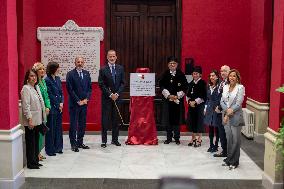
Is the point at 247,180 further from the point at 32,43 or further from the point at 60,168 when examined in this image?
the point at 32,43

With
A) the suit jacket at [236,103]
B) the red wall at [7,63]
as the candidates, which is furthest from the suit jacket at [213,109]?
the red wall at [7,63]

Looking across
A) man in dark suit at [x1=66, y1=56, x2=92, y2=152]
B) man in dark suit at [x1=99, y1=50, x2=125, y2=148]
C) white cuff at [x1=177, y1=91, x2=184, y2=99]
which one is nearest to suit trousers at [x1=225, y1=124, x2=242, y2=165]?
white cuff at [x1=177, y1=91, x2=184, y2=99]

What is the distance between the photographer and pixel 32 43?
9.52 metres

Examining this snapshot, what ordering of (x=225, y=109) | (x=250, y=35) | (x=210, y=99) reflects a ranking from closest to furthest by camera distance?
(x=225, y=109) → (x=210, y=99) → (x=250, y=35)

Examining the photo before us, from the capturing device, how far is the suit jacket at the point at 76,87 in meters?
8.09

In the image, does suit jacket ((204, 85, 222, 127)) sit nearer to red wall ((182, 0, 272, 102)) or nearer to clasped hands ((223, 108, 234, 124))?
clasped hands ((223, 108, 234, 124))

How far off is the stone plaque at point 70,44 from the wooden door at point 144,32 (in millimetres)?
352

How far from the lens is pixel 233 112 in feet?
22.5

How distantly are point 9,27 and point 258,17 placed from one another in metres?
5.50

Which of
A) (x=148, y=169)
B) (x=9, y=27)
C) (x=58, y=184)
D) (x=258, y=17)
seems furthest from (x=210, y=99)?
(x=9, y=27)

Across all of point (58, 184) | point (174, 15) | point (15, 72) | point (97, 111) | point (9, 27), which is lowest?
point (58, 184)

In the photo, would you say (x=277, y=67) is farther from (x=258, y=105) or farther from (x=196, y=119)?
(x=258, y=105)

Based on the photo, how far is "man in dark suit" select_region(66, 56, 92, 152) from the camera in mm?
8094

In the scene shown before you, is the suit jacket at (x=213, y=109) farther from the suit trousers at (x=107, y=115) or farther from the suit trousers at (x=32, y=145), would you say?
the suit trousers at (x=32, y=145)
